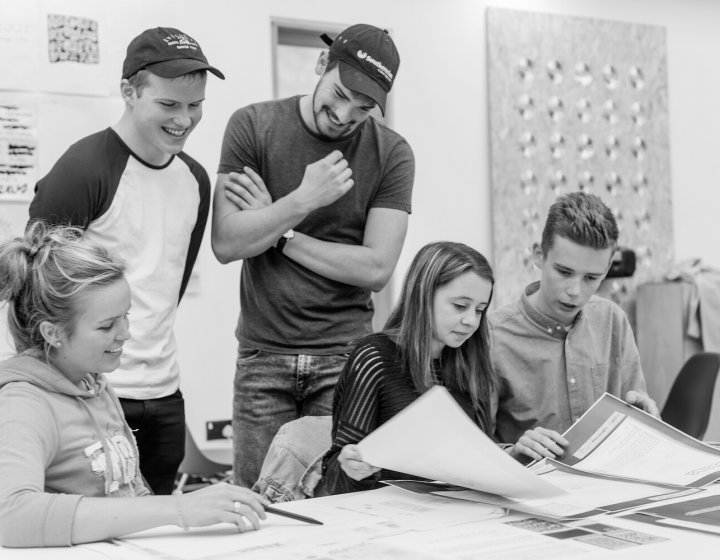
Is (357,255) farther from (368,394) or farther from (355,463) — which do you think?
(355,463)

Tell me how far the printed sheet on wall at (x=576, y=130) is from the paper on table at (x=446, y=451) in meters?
3.07

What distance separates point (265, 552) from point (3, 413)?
0.44 metres

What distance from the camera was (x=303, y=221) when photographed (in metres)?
2.06

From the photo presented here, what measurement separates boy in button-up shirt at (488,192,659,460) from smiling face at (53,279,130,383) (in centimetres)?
99

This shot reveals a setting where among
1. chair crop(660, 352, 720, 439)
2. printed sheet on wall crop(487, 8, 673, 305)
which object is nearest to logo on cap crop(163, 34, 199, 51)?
chair crop(660, 352, 720, 439)

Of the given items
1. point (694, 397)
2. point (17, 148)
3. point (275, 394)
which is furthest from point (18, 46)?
point (694, 397)

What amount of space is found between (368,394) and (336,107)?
24.7 inches

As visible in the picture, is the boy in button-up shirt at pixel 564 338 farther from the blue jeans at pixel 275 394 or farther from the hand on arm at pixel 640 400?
the blue jeans at pixel 275 394

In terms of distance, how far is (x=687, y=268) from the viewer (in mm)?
4762

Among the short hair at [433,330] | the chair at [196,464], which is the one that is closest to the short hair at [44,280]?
the short hair at [433,330]

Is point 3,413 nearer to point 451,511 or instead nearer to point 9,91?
point 451,511

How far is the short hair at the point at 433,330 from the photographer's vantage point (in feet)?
6.08

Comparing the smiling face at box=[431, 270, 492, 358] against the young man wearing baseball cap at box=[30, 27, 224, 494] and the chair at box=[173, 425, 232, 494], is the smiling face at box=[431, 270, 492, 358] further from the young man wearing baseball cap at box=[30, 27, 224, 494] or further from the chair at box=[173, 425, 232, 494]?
the chair at box=[173, 425, 232, 494]

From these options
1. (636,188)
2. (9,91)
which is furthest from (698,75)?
(9,91)
